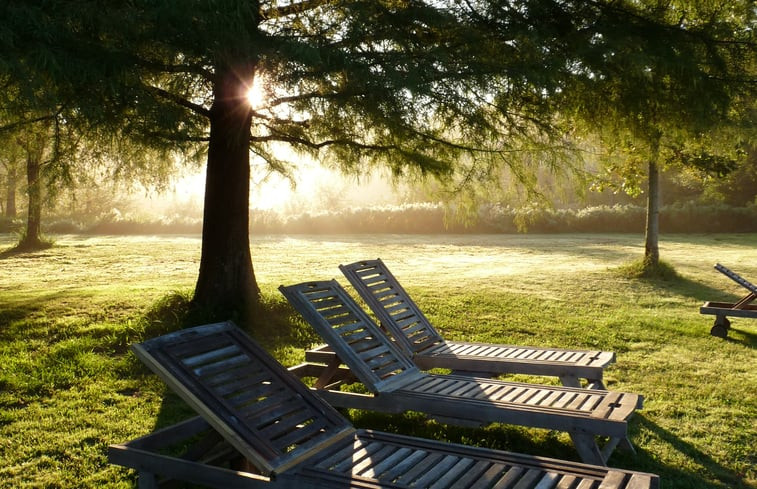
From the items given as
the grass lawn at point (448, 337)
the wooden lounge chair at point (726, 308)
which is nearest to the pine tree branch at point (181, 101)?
the grass lawn at point (448, 337)

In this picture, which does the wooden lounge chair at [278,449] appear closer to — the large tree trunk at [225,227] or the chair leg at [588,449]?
the chair leg at [588,449]

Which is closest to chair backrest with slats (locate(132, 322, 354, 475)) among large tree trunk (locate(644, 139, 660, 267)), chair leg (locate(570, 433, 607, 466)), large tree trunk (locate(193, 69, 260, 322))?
chair leg (locate(570, 433, 607, 466))

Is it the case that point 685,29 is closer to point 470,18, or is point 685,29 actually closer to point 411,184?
point 470,18

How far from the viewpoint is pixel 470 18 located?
741cm

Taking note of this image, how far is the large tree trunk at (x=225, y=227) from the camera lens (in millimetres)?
A: 8805

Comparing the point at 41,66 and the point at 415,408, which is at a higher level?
the point at 41,66

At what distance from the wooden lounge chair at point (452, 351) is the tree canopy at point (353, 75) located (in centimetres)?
158

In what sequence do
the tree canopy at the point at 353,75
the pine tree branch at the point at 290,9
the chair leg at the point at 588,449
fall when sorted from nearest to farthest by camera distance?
1. the chair leg at the point at 588,449
2. the tree canopy at the point at 353,75
3. the pine tree branch at the point at 290,9

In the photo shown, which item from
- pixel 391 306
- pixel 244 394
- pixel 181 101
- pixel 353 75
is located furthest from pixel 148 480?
pixel 181 101

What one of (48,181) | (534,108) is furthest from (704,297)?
(48,181)

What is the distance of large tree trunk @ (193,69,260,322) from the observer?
8805 mm

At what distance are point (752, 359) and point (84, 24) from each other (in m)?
8.07

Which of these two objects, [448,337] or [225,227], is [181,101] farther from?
[448,337]

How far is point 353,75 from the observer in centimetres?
598
